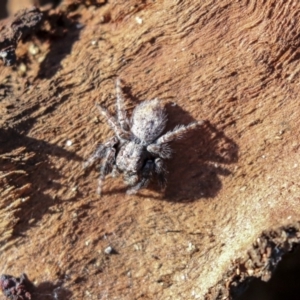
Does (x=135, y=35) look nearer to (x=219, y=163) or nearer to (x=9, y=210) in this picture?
(x=219, y=163)

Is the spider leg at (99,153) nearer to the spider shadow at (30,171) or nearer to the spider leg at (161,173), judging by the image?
the spider shadow at (30,171)

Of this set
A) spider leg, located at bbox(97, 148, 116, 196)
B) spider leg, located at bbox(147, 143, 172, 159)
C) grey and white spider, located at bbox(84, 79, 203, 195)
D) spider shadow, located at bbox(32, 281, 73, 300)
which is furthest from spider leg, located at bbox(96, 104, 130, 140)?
spider shadow, located at bbox(32, 281, 73, 300)

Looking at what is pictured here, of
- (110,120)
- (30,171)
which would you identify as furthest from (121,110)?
(30,171)

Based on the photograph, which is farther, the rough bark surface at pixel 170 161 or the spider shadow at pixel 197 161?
the spider shadow at pixel 197 161

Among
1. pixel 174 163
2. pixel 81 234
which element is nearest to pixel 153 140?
pixel 174 163

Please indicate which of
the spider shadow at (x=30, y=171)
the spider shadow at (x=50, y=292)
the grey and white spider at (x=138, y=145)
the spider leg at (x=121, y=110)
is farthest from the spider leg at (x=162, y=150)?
the spider shadow at (x=50, y=292)

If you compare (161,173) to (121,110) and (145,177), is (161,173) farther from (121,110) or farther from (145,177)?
(121,110)

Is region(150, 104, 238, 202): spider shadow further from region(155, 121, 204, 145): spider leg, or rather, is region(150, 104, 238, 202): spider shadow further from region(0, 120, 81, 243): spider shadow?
region(0, 120, 81, 243): spider shadow
